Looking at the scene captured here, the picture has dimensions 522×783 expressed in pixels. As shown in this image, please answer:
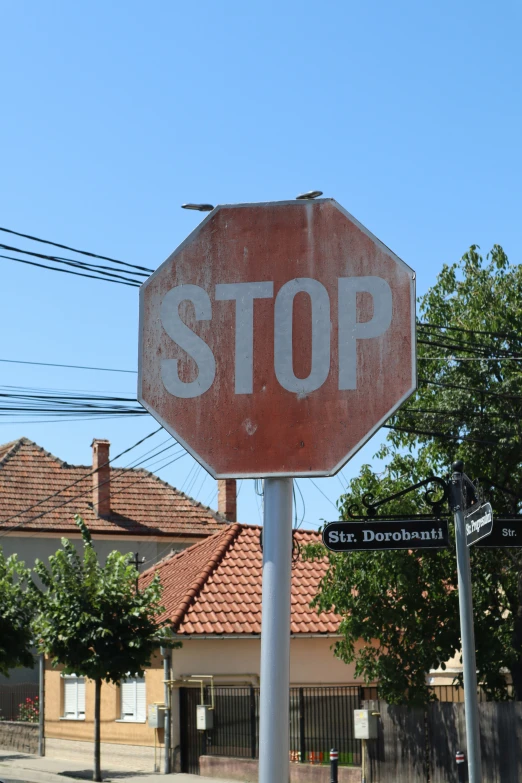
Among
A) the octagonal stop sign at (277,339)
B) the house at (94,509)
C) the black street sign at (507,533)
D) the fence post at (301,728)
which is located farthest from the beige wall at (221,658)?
the octagonal stop sign at (277,339)

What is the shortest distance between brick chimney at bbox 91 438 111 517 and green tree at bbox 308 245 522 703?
2209 centimetres

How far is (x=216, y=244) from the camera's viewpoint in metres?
2.73

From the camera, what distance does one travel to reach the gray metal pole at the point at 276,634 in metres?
2.40

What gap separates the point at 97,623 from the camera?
23625 millimetres

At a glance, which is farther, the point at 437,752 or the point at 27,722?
the point at 27,722

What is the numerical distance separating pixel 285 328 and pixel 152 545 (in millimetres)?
38238

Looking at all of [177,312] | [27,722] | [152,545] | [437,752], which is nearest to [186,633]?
[437,752]

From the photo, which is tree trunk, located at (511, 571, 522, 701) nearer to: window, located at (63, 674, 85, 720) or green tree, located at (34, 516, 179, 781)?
green tree, located at (34, 516, 179, 781)

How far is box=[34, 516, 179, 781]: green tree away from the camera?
76.8 feet

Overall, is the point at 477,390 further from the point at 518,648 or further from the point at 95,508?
the point at 95,508

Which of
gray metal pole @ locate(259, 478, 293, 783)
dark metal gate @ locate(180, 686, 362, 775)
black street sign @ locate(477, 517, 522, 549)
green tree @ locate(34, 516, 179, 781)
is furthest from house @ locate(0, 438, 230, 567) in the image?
gray metal pole @ locate(259, 478, 293, 783)

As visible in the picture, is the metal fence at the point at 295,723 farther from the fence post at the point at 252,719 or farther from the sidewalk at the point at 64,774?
the sidewalk at the point at 64,774

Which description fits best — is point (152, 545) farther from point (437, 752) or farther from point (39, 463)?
point (437, 752)

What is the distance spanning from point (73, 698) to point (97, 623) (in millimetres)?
7420
